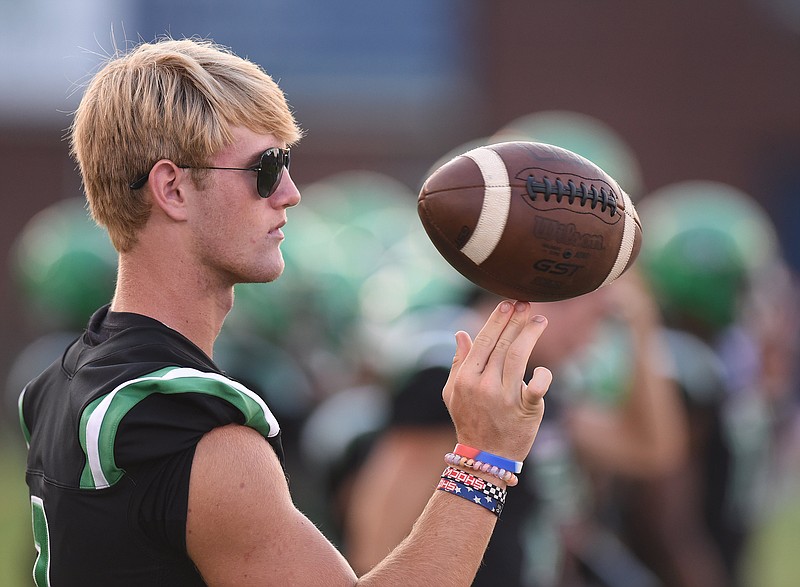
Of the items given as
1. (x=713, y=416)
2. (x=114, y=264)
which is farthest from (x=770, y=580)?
(x=114, y=264)

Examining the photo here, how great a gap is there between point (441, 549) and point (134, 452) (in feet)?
1.90

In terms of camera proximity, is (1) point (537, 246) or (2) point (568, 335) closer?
(1) point (537, 246)

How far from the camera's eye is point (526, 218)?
2.41 m

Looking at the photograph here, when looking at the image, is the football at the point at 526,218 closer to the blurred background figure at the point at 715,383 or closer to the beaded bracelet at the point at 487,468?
the beaded bracelet at the point at 487,468

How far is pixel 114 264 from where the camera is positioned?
22.4 feet

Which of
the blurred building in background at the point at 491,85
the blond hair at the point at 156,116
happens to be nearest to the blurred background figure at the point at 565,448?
the blond hair at the point at 156,116

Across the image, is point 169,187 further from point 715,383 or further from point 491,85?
point 491,85

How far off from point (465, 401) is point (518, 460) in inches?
6.1

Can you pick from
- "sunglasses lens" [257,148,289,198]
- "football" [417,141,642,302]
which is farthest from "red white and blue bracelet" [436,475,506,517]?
"sunglasses lens" [257,148,289,198]

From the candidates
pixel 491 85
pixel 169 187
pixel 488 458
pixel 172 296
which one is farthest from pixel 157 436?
pixel 491 85

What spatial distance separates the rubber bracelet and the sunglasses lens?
646 millimetres

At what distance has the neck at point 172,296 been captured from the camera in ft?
7.76

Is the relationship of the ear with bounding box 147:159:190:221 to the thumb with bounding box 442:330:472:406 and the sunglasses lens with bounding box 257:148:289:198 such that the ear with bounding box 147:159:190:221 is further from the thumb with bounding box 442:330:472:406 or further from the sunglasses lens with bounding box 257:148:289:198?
the thumb with bounding box 442:330:472:406

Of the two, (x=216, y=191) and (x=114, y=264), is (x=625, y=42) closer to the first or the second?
(x=114, y=264)
